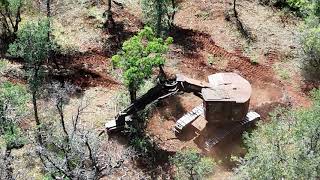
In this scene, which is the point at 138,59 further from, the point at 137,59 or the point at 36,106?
the point at 36,106

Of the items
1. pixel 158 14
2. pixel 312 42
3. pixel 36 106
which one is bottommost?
pixel 36 106

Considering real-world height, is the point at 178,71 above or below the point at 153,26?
below

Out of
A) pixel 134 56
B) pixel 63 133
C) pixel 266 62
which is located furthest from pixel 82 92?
pixel 266 62

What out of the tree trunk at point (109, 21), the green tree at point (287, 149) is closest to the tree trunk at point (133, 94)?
the green tree at point (287, 149)

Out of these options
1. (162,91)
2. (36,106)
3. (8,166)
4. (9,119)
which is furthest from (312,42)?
(8,166)

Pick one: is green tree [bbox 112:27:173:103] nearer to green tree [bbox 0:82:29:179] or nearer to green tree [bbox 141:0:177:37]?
green tree [bbox 0:82:29:179]

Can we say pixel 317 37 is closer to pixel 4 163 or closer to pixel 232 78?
pixel 232 78
